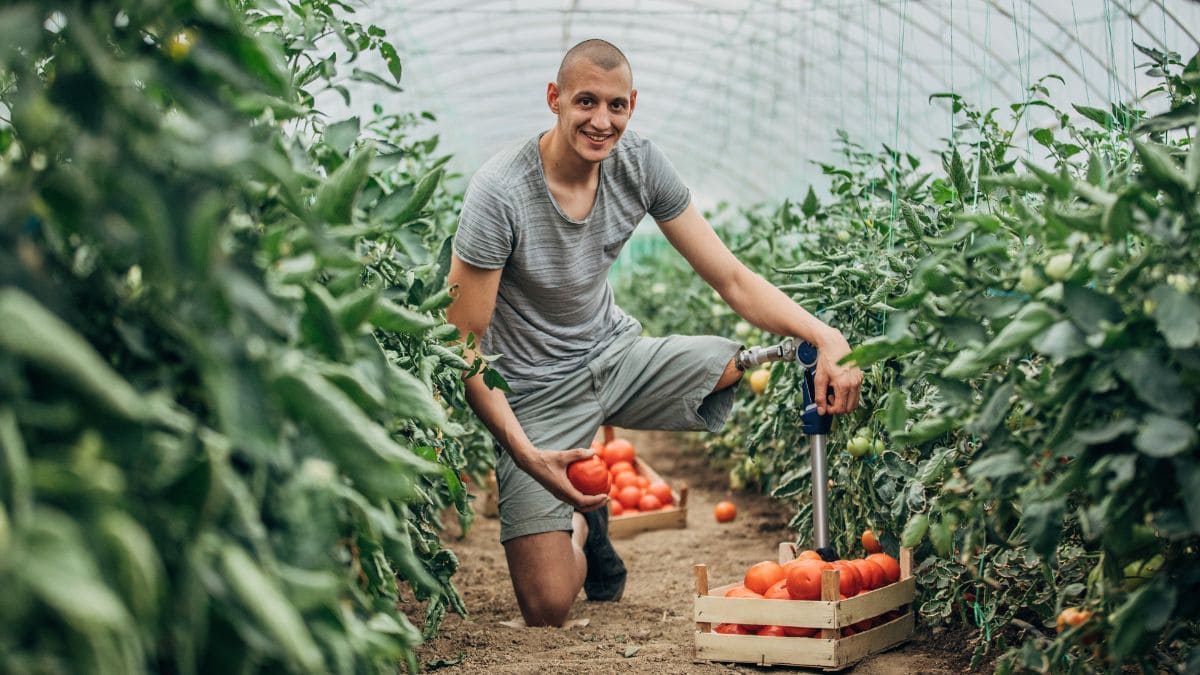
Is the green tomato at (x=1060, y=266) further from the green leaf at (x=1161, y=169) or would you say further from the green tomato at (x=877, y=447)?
the green tomato at (x=877, y=447)

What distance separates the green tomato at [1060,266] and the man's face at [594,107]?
1.63 m

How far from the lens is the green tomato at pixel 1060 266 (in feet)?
5.33

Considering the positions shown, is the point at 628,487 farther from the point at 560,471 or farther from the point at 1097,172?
the point at 1097,172

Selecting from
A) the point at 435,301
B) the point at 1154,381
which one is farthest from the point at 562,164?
the point at 1154,381

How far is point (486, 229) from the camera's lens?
307cm

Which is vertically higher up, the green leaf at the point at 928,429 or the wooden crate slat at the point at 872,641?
the green leaf at the point at 928,429

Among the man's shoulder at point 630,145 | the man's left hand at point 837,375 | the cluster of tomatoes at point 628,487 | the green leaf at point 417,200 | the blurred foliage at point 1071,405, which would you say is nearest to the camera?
the blurred foliage at point 1071,405

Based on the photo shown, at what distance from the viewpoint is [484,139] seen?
59.7 ft

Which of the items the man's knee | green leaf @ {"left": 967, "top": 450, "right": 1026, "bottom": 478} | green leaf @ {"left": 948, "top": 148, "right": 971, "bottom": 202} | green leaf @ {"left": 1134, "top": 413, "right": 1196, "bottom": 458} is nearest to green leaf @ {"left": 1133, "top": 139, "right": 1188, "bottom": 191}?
green leaf @ {"left": 1134, "top": 413, "right": 1196, "bottom": 458}

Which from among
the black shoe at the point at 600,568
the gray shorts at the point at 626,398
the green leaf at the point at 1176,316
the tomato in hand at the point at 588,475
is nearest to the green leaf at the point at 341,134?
the green leaf at the point at 1176,316

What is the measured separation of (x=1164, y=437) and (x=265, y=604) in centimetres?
115

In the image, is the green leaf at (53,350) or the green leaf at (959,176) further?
the green leaf at (959,176)

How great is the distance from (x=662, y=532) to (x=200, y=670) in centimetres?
367

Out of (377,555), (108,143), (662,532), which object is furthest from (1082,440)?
(662,532)
